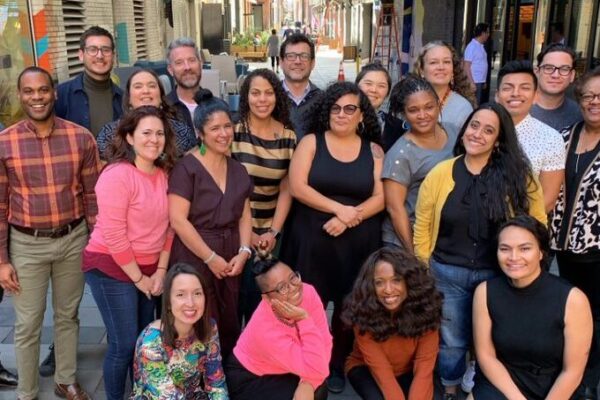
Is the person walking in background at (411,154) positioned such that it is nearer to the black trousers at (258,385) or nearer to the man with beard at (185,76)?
the black trousers at (258,385)

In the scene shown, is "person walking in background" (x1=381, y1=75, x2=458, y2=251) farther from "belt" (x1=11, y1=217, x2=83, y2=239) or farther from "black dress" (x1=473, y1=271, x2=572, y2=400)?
"belt" (x1=11, y1=217, x2=83, y2=239)

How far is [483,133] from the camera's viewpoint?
9.09 ft

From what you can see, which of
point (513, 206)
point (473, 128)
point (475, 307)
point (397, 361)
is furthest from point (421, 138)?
point (397, 361)

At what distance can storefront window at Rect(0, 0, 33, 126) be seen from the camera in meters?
6.30

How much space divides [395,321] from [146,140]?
60.1 inches

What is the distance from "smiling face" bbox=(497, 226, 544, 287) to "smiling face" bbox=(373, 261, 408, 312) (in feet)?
1.59

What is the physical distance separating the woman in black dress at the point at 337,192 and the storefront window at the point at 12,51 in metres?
4.31

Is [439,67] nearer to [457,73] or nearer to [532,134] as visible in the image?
[457,73]

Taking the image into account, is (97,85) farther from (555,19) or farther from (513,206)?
(555,19)

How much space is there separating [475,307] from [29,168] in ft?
7.68

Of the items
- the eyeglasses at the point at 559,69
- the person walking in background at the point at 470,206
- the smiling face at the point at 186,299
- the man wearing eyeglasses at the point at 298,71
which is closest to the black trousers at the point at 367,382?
the person walking in background at the point at 470,206

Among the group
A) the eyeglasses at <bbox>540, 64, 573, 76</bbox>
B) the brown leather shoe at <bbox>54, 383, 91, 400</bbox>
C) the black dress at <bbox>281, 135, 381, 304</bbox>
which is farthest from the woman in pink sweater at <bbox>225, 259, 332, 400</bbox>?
the eyeglasses at <bbox>540, 64, 573, 76</bbox>

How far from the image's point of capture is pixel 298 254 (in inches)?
130

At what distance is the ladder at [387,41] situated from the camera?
1466 cm
